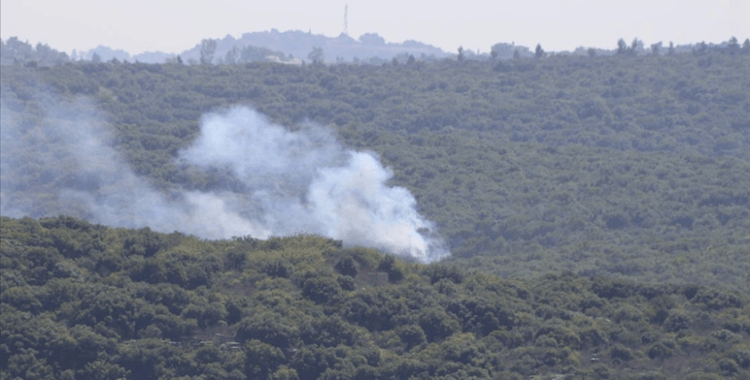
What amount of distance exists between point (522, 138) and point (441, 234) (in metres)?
30.4

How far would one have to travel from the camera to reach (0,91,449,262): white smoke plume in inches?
3310

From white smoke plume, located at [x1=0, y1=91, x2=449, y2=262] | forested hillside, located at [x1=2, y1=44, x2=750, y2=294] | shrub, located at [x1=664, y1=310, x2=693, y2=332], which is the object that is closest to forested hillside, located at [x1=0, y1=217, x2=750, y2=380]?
shrub, located at [x1=664, y1=310, x2=693, y2=332]

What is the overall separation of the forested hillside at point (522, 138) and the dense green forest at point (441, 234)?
0.23m

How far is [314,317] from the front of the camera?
5028 cm

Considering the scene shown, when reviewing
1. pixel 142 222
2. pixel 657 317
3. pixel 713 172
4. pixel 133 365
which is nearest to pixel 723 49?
pixel 713 172

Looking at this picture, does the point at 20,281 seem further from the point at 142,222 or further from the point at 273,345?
the point at 142,222

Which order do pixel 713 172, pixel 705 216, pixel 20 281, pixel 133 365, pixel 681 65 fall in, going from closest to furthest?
1. pixel 133 365
2. pixel 20 281
3. pixel 705 216
4. pixel 713 172
5. pixel 681 65

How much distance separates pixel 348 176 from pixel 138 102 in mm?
30043

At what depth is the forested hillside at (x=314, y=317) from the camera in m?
46.9

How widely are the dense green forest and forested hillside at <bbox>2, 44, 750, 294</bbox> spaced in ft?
0.75

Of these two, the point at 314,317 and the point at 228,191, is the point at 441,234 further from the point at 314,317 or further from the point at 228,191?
the point at 314,317

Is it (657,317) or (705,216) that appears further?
(705,216)

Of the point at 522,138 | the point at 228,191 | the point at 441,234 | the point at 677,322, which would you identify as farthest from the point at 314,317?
the point at 522,138

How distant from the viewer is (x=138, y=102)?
116m
